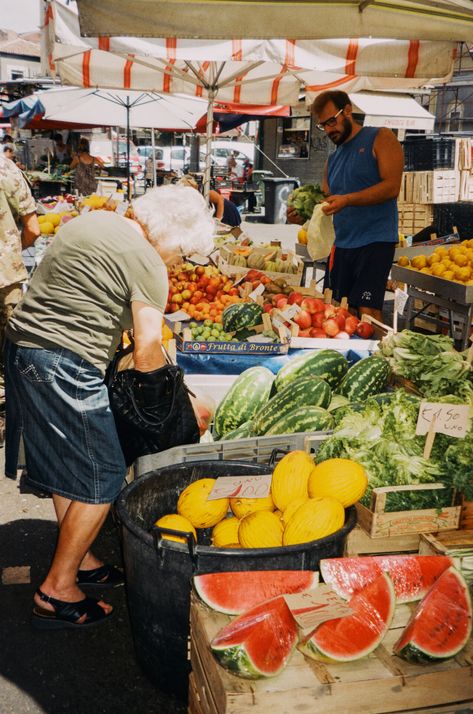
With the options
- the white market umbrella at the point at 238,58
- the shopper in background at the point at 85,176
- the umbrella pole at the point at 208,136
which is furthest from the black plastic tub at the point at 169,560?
the shopper in background at the point at 85,176

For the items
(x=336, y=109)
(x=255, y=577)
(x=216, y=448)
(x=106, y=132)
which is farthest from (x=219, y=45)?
(x=106, y=132)

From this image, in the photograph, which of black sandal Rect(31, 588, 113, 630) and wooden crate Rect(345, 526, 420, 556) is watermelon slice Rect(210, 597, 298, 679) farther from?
black sandal Rect(31, 588, 113, 630)

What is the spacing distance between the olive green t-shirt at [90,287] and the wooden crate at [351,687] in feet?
4.29

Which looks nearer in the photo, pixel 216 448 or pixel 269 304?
pixel 216 448

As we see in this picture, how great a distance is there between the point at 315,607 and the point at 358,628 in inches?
7.3

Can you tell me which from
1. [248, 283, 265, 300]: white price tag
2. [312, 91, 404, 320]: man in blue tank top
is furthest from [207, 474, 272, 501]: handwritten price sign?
[312, 91, 404, 320]: man in blue tank top

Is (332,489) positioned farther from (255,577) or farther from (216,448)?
(216,448)

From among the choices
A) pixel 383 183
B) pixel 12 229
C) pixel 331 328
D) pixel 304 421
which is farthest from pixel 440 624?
pixel 12 229

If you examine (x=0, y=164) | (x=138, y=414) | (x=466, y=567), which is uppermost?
(x=0, y=164)

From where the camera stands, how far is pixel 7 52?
52.2 m

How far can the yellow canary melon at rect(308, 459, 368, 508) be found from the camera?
7.91ft

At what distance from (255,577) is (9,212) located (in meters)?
3.75

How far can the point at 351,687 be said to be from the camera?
1.68 meters

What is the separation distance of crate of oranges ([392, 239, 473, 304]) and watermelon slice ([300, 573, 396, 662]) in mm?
4453
